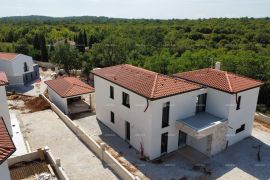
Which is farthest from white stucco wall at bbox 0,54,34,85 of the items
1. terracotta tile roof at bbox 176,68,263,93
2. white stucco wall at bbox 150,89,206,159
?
white stucco wall at bbox 150,89,206,159

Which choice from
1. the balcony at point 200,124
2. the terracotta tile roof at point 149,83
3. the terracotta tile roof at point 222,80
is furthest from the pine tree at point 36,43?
the balcony at point 200,124

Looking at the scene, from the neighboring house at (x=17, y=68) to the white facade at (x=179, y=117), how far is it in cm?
2615

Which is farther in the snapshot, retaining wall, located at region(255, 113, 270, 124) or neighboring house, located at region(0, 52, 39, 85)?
neighboring house, located at region(0, 52, 39, 85)

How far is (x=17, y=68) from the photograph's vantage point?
4344 centimetres

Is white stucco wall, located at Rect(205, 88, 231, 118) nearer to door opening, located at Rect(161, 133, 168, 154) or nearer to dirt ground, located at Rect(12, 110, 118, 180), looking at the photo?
door opening, located at Rect(161, 133, 168, 154)

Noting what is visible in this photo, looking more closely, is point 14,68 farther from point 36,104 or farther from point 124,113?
point 124,113

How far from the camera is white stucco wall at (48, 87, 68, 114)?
29531 mm

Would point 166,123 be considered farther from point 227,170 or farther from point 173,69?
point 173,69

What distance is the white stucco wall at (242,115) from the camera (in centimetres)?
2172

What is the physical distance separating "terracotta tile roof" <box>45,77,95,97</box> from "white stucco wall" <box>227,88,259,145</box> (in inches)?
647

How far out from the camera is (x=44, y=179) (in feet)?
54.6

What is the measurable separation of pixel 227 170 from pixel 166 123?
5.78 m

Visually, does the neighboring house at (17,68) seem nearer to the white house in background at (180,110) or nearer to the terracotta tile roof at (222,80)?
the white house in background at (180,110)

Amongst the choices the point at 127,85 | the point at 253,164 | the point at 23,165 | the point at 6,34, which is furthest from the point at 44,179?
the point at 6,34
